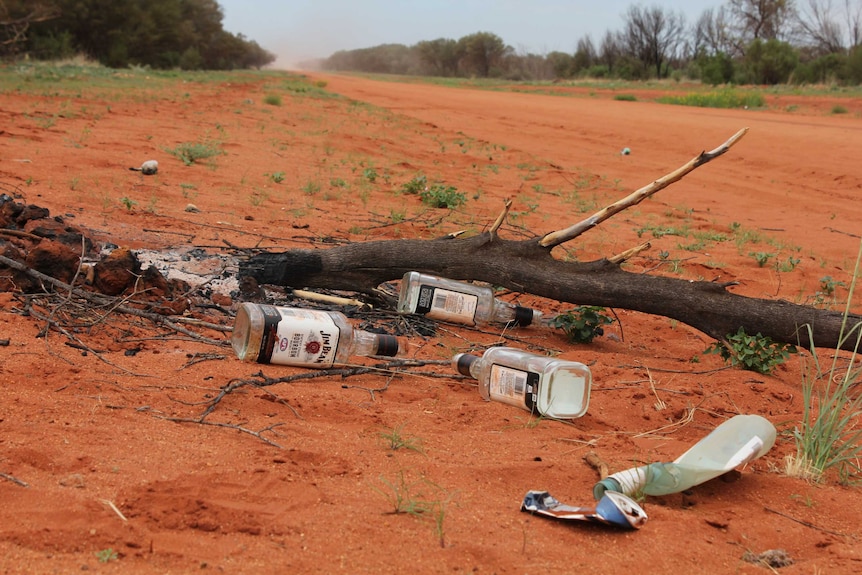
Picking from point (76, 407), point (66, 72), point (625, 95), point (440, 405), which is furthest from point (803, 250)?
point (625, 95)

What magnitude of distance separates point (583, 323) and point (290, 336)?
5.82 feet

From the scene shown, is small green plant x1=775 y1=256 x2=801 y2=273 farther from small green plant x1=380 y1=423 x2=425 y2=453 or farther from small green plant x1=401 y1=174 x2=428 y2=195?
small green plant x1=380 y1=423 x2=425 y2=453

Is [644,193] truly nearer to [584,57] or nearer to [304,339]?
[304,339]

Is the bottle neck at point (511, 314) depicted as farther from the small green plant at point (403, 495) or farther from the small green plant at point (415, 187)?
the small green plant at point (415, 187)

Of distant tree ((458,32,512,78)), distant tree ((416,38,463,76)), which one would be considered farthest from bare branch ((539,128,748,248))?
distant tree ((416,38,463,76))

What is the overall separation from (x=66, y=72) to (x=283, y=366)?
58.3ft

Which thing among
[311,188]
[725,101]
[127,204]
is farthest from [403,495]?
[725,101]

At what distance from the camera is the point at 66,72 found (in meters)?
19.0

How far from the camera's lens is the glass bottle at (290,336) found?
346 cm

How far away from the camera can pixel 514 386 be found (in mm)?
3334

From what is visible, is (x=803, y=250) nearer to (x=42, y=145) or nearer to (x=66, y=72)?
(x=42, y=145)

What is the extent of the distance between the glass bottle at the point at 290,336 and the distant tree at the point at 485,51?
64004 millimetres

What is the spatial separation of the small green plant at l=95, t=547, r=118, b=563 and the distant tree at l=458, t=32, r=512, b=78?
216 ft

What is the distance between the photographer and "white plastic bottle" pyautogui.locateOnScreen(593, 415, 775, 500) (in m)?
2.50
